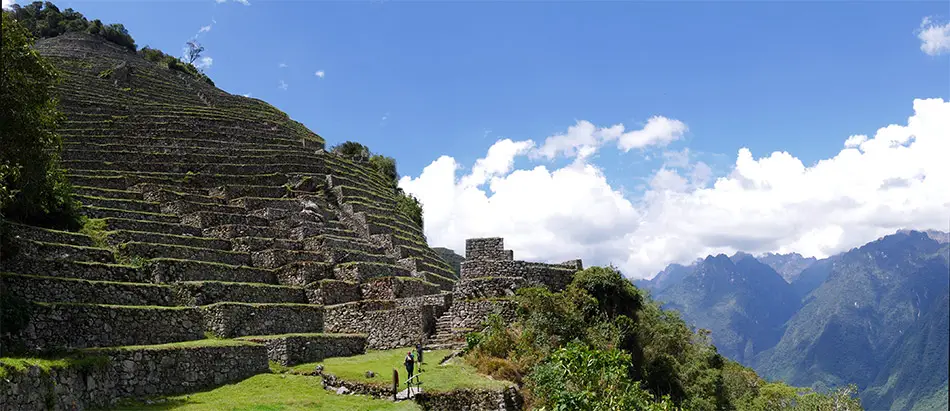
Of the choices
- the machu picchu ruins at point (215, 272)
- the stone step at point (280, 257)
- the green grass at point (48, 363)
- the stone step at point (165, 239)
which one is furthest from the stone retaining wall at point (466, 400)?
the stone step at point (165, 239)

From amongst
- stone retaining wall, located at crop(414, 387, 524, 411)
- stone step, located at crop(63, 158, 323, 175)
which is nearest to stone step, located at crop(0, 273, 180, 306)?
stone retaining wall, located at crop(414, 387, 524, 411)

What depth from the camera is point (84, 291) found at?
20.2m

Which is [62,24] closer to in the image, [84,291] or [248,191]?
[248,191]

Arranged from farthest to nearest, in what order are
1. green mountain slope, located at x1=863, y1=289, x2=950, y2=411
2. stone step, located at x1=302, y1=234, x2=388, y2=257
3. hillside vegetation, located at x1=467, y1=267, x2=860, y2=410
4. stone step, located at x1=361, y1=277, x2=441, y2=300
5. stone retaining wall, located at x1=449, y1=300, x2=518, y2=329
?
green mountain slope, located at x1=863, y1=289, x2=950, y2=411 → stone step, located at x1=302, y1=234, x2=388, y2=257 → stone step, located at x1=361, y1=277, x2=441, y2=300 → stone retaining wall, located at x1=449, y1=300, x2=518, y2=329 → hillside vegetation, located at x1=467, y1=267, x2=860, y2=410

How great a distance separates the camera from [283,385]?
18203mm

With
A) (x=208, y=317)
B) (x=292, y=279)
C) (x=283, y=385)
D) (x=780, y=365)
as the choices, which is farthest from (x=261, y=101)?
(x=780, y=365)

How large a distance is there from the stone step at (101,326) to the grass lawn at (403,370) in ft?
14.1

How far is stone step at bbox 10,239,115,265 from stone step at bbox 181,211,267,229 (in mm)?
8916

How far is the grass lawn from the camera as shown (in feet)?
54.6

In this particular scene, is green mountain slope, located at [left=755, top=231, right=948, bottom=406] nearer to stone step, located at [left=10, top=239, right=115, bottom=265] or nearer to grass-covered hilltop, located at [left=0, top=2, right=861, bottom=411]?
grass-covered hilltop, located at [left=0, top=2, right=861, bottom=411]

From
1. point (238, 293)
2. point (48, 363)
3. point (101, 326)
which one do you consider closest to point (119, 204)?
point (238, 293)

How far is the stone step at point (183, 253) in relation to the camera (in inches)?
1017

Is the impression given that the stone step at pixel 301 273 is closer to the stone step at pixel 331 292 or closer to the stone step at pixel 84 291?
the stone step at pixel 331 292

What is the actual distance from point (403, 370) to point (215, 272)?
1125 cm
